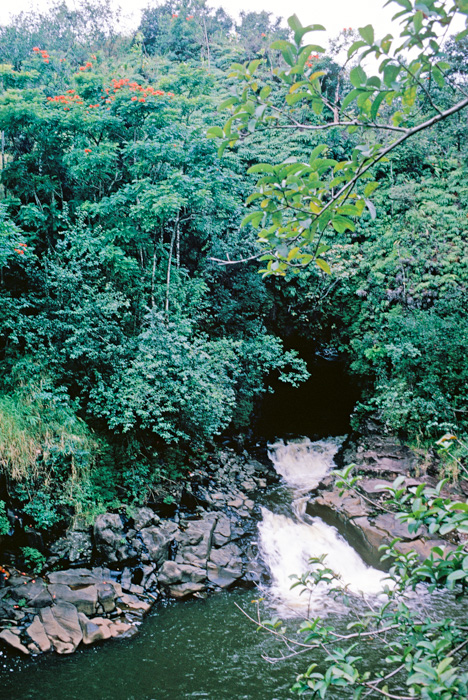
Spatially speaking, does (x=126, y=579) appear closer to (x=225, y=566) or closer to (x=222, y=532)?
(x=225, y=566)

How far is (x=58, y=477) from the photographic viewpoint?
6824 mm

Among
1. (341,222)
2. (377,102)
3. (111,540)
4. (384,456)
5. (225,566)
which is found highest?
(377,102)

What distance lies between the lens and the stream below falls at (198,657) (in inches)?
184

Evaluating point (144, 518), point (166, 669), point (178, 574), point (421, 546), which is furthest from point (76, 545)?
point (421, 546)

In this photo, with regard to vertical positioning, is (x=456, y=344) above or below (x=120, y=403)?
above

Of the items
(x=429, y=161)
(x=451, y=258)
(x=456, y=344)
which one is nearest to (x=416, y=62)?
(x=456, y=344)

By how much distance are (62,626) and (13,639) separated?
56 cm

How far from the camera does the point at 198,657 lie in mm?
5262

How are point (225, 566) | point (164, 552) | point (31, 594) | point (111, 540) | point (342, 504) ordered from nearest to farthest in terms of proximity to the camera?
point (31, 594), point (111, 540), point (164, 552), point (225, 566), point (342, 504)

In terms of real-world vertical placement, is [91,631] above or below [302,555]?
above

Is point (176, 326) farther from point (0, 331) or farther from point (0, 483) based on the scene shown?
point (0, 483)

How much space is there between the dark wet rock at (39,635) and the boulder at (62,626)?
45mm

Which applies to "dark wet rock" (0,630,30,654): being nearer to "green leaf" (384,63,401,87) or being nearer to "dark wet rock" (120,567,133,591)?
"dark wet rock" (120,567,133,591)

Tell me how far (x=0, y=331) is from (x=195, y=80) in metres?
6.65
